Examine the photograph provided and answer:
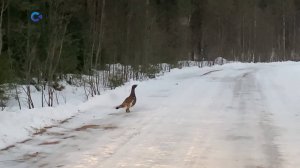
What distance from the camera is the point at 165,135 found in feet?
32.1

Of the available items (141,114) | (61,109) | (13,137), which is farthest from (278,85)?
(13,137)

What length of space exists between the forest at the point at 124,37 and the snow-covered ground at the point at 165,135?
7.97 feet

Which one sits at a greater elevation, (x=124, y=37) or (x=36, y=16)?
(x=36, y=16)

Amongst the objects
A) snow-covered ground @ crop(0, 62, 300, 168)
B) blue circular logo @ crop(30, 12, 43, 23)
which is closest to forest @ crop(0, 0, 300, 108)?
blue circular logo @ crop(30, 12, 43, 23)

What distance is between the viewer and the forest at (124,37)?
1670 centimetres

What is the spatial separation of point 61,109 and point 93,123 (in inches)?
57.9

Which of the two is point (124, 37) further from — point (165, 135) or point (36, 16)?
point (165, 135)

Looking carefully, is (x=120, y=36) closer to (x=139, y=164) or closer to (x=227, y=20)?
(x=139, y=164)

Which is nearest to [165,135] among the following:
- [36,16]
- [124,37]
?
[36,16]

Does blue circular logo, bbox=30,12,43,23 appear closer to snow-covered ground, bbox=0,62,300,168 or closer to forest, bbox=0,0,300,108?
forest, bbox=0,0,300,108

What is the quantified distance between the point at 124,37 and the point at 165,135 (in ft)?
74.7

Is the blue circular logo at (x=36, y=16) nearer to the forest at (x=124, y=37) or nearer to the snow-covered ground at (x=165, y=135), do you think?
the forest at (x=124, y=37)

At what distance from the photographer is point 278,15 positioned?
72.1 m

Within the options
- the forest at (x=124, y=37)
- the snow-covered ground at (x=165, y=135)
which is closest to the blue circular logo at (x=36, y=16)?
the forest at (x=124, y=37)
